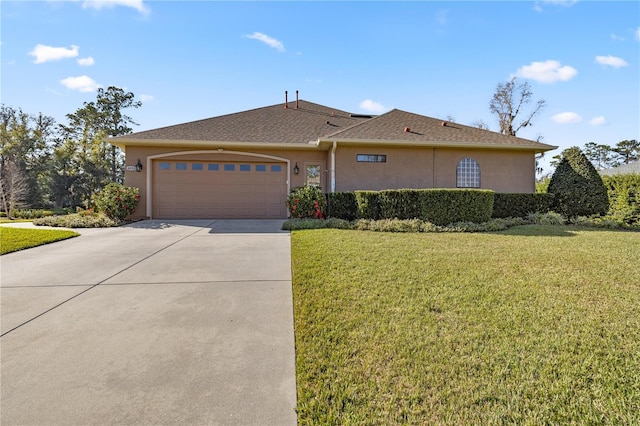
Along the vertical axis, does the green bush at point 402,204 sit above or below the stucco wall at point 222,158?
below

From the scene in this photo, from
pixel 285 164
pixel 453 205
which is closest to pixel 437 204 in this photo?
pixel 453 205

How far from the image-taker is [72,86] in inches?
659

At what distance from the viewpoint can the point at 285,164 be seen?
11.2 meters

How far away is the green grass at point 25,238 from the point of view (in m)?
5.86

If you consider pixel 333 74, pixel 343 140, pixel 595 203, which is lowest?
pixel 595 203

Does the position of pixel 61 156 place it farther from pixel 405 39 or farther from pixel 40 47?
pixel 405 39

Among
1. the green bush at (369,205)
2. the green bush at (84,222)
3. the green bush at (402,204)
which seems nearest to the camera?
the green bush at (402,204)

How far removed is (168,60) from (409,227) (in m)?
10.2

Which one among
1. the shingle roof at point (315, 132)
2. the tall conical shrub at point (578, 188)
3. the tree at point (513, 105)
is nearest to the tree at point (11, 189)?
the shingle roof at point (315, 132)

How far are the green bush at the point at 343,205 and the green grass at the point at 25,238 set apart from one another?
7.27 m

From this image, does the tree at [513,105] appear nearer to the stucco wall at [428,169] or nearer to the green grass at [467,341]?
the stucco wall at [428,169]

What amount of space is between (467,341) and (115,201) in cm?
1124

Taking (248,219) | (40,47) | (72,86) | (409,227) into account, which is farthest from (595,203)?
(72,86)

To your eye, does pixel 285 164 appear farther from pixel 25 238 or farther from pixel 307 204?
pixel 25 238
